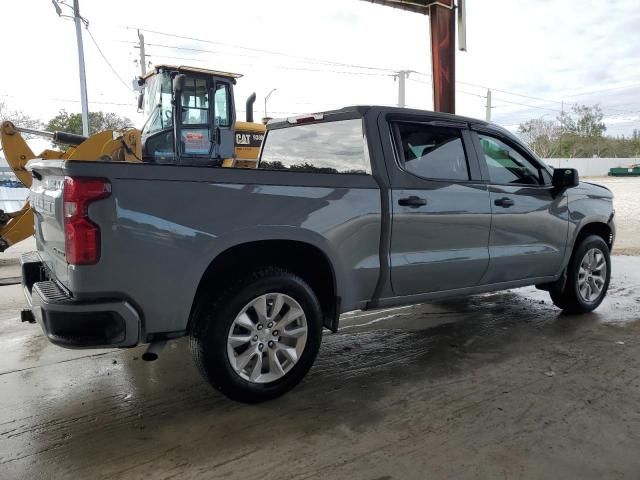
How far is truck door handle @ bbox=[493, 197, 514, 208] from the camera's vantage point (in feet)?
14.6

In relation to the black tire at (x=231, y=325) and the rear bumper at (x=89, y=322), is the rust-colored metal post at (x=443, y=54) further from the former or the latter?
the rear bumper at (x=89, y=322)

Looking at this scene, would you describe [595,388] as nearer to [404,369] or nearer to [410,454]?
[404,369]

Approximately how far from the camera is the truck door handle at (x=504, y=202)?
4457 millimetres

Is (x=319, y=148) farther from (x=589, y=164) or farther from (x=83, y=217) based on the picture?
(x=589, y=164)

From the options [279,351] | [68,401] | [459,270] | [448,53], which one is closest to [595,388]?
[459,270]

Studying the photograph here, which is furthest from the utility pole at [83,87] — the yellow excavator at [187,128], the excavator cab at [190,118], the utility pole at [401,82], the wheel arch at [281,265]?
the utility pole at [401,82]

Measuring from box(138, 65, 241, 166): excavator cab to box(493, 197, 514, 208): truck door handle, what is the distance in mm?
6880

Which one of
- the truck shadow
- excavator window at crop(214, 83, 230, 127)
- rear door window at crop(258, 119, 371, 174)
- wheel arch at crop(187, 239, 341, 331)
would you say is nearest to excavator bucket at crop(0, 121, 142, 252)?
excavator window at crop(214, 83, 230, 127)

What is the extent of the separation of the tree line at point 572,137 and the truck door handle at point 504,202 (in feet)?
239

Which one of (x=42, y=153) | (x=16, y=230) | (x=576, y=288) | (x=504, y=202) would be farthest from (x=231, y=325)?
(x=42, y=153)

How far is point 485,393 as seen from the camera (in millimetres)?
3570

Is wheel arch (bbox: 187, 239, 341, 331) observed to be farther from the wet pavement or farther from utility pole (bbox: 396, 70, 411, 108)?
utility pole (bbox: 396, 70, 411, 108)

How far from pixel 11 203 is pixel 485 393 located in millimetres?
12435

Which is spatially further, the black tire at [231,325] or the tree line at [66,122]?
the tree line at [66,122]
